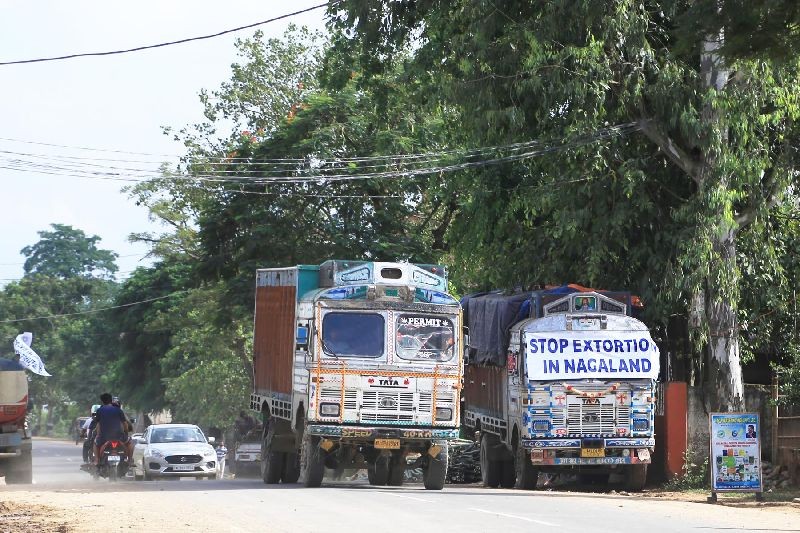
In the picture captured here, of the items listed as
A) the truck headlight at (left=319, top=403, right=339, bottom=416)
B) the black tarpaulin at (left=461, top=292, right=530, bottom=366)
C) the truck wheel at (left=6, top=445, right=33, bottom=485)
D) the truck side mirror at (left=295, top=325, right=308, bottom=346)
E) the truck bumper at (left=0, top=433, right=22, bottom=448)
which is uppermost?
the black tarpaulin at (left=461, top=292, right=530, bottom=366)

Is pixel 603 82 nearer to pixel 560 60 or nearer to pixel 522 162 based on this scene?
pixel 560 60

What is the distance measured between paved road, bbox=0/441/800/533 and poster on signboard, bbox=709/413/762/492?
27.7 inches

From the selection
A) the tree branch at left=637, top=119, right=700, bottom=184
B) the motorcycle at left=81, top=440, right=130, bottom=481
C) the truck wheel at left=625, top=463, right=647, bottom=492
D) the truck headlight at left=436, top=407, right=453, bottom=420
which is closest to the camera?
the truck headlight at left=436, top=407, right=453, bottom=420

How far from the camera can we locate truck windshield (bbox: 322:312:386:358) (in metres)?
23.4

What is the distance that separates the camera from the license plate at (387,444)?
23.5 meters

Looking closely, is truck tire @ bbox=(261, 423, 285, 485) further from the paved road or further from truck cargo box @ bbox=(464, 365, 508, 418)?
truck cargo box @ bbox=(464, 365, 508, 418)

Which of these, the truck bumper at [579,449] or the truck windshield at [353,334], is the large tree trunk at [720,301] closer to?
the truck bumper at [579,449]

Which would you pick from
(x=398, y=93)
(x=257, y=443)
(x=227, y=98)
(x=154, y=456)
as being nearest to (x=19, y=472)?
(x=154, y=456)

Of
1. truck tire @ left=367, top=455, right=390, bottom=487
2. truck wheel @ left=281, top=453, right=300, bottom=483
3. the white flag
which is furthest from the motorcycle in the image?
the white flag

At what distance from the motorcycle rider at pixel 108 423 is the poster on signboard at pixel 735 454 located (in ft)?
42.2

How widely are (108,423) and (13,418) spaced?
1.99 metres

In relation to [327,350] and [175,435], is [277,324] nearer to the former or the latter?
[327,350]

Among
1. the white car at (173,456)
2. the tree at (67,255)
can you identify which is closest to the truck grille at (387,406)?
the white car at (173,456)

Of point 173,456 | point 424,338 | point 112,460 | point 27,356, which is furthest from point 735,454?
point 27,356
